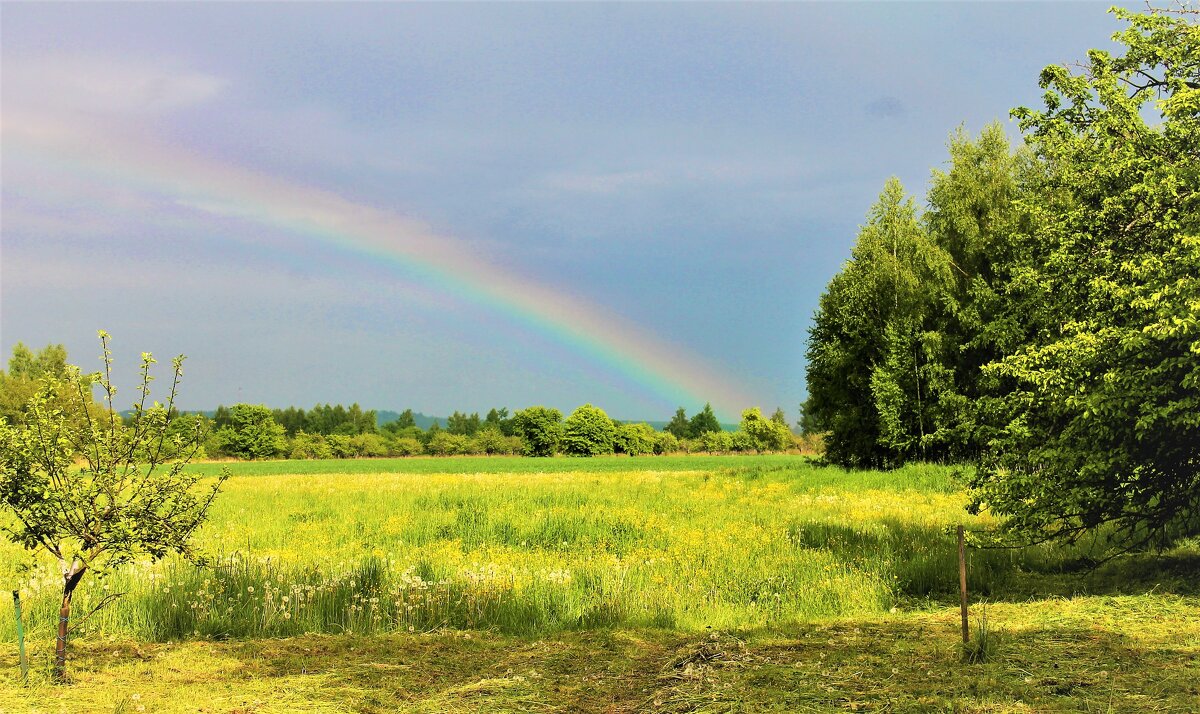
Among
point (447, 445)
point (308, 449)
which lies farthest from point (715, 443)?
point (308, 449)

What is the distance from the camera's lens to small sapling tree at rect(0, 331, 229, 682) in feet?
22.2

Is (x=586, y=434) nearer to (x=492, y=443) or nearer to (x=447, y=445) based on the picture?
(x=492, y=443)

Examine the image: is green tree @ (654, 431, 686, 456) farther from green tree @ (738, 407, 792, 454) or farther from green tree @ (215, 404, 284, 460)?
green tree @ (215, 404, 284, 460)

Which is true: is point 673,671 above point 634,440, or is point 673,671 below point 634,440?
above

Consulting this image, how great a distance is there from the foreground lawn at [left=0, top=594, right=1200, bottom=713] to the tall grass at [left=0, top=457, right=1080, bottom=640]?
0.66 meters

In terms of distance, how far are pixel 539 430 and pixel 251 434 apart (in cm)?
4688

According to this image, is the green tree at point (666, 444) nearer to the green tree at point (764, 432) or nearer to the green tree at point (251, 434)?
the green tree at point (764, 432)

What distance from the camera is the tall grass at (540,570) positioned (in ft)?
29.7

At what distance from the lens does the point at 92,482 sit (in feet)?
22.7

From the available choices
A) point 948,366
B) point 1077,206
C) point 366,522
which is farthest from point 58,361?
point 1077,206

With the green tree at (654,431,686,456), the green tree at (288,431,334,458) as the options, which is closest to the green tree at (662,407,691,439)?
the green tree at (654,431,686,456)

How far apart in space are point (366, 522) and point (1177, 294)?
58.3ft

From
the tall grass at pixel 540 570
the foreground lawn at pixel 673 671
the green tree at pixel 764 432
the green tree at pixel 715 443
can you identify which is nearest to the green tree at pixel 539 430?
the green tree at pixel 715 443

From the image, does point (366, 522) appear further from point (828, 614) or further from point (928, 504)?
point (928, 504)
